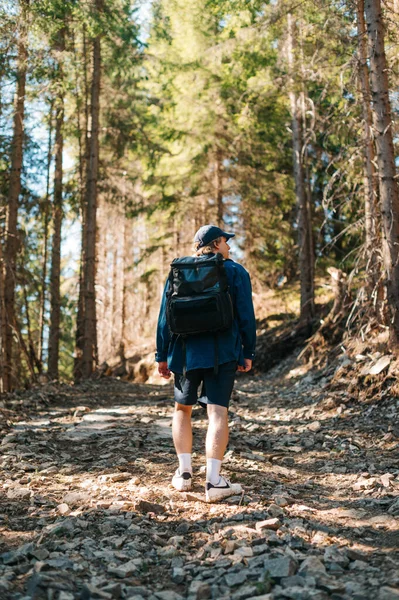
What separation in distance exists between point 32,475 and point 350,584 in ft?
11.2

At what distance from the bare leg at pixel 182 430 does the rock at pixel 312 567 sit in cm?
179

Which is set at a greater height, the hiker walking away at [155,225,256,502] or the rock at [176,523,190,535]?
the hiker walking away at [155,225,256,502]

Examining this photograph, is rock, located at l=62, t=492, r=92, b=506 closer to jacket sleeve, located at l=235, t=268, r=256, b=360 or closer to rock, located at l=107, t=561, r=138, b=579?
rock, located at l=107, t=561, r=138, b=579

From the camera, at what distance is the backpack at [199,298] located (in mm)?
4758

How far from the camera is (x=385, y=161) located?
28.8 ft

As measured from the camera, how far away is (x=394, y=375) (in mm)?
8391

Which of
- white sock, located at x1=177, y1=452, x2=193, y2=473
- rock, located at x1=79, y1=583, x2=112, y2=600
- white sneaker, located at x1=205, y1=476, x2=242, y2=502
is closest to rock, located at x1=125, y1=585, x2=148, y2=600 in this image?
rock, located at x1=79, y1=583, x2=112, y2=600

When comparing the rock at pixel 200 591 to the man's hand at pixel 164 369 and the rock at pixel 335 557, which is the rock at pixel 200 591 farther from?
the man's hand at pixel 164 369

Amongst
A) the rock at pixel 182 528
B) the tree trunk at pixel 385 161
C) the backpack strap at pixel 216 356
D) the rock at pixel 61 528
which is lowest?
the rock at pixel 182 528

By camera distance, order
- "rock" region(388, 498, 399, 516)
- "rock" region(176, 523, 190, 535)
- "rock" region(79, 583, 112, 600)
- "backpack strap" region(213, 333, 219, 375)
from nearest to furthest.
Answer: "rock" region(79, 583, 112, 600) < "rock" region(176, 523, 190, 535) < "rock" region(388, 498, 399, 516) < "backpack strap" region(213, 333, 219, 375)

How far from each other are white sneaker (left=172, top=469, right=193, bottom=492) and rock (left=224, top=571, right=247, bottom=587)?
1.62 m

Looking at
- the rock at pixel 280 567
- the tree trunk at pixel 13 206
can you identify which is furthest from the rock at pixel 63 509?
the tree trunk at pixel 13 206

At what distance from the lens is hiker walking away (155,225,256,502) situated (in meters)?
4.76

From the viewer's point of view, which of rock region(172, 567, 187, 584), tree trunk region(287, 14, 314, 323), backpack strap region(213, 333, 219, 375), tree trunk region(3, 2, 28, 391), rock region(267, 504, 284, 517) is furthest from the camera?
tree trunk region(287, 14, 314, 323)
